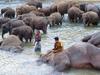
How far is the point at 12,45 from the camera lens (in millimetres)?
17828

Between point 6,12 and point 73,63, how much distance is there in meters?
15.0

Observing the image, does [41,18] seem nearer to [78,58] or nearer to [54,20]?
[54,20]

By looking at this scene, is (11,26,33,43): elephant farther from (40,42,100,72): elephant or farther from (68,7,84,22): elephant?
(68,7,84,22): elephant

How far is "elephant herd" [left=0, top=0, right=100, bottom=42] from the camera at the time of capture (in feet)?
64.8

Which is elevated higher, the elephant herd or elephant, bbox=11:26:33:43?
elephant, bbox=11:26:33:43

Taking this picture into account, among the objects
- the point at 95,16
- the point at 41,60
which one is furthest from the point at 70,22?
the point at 41,60

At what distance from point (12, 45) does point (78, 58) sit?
4.84 meters

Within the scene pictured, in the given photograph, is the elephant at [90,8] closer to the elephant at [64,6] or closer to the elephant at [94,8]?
the elephant at [94,8]

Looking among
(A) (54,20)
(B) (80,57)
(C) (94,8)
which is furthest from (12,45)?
(C) (94,8)

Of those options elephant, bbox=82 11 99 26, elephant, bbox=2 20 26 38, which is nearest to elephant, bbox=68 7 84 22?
elephant, bbox=82 11 99 26

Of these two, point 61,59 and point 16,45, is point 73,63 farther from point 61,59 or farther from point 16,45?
point 16,45

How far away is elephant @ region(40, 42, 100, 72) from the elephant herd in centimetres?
529

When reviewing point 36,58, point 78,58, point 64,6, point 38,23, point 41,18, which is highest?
point 78,58

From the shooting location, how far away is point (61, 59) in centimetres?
1428
